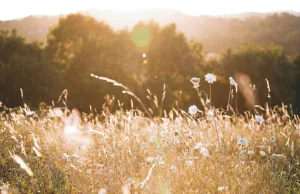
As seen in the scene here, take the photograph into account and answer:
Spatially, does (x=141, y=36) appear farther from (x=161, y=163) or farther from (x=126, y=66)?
(x=161, y=163)

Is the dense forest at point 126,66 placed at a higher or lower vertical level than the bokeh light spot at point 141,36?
lower

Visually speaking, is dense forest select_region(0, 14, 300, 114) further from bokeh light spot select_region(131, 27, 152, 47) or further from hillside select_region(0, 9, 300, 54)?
hillside select_region(0, 9, 300, 54)

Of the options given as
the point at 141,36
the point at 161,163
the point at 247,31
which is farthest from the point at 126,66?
the point at 247,31

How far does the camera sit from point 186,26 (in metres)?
104

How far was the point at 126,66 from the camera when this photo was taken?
92.4ft

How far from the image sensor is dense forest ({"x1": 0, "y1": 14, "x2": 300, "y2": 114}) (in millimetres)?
26188

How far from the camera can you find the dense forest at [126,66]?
26188 mm

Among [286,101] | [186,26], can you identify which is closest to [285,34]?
[186,26]

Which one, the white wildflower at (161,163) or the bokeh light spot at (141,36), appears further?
the bokeh light spot at (141,36)

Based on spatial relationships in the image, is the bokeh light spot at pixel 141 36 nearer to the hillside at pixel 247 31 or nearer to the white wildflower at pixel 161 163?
the white wildflower at pixel 161 163

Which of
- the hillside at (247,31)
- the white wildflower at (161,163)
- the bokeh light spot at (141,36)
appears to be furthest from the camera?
the hillside at (247,31)

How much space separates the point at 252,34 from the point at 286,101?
47.1 meters

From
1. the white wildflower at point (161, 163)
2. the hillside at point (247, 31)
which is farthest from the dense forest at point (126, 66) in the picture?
the hillside at point (247, 31)

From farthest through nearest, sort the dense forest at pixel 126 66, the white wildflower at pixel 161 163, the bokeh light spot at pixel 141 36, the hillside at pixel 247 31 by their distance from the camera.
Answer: the hillside at pixel 247 31, the bokeh light spot at pixel 141 36, the dense forest at pixel 126 66, the white wildflower at pixel 161 163
